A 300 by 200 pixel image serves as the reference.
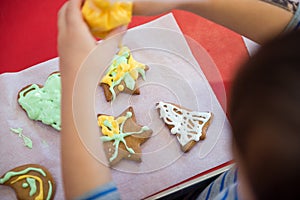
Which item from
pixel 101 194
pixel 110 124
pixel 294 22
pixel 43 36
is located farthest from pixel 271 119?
pixel 43 36

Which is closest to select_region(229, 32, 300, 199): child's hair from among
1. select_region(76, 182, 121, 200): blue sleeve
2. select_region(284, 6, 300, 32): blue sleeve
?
select_region(76, 182, 121, 200): blue sleeve

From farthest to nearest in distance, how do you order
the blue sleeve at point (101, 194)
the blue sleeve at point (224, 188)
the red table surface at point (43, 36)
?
1. the red table surface at point (43, 36)
2. the blue sleeve at point (224, 188)
3. the blue sleeve at point (101, 194)

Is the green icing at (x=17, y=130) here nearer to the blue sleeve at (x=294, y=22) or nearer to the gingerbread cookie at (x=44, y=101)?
the gingerbread cookie at (x=44, y=101)

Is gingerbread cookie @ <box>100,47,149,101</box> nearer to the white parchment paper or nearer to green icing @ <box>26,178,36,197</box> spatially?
the white parchment paper

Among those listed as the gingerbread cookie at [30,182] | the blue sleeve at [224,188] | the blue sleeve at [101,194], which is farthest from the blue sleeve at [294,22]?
the gingerbread cookie at [30,182]

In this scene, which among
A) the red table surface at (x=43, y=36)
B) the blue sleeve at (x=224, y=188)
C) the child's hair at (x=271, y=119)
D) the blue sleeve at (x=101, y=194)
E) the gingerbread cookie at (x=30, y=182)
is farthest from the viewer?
the red table surface at (x=43, y=36)

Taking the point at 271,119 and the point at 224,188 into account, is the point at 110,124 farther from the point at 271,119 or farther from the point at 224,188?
the point at 271,119
